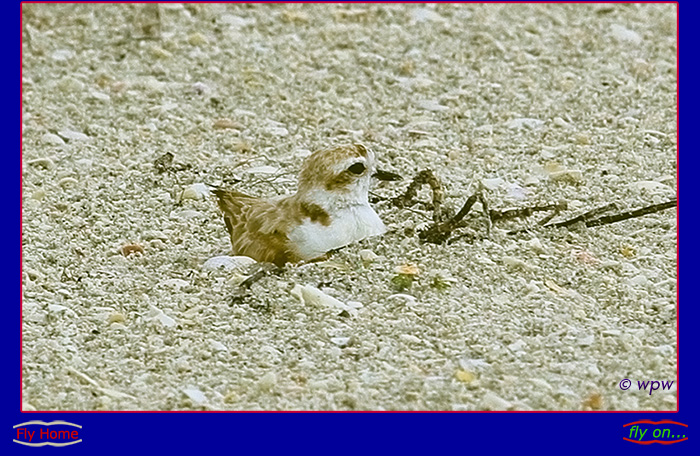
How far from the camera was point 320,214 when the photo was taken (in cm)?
410

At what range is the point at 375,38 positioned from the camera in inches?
245

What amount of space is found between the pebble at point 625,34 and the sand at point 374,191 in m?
0.02

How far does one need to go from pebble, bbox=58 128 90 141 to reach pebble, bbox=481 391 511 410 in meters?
2.43

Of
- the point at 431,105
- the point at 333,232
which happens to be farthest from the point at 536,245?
the point at 431,105

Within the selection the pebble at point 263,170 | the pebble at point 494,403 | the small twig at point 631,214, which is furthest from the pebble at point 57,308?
the small twig at point 631,214

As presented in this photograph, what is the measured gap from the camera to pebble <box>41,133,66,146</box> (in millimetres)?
5242

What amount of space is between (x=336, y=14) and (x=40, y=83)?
1509 mm

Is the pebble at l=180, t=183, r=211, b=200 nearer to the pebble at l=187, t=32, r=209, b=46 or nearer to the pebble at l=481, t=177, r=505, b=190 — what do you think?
the pebble at l=481, t=177, r=505, b=190

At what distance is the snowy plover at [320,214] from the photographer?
4.07 meters

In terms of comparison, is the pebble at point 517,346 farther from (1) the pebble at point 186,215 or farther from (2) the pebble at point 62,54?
(2) the pebble at point 62,54

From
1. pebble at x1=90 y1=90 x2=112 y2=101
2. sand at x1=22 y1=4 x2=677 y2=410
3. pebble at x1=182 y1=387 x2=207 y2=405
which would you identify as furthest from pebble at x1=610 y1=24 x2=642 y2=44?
pebble at x1=182 y1=387 x2=207 y2=405

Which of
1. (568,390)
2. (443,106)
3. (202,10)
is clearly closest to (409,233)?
(568,390)

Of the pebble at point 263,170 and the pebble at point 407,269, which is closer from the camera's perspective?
the pebble at point 407,269

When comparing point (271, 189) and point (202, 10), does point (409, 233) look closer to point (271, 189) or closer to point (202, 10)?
point (271, 189)
